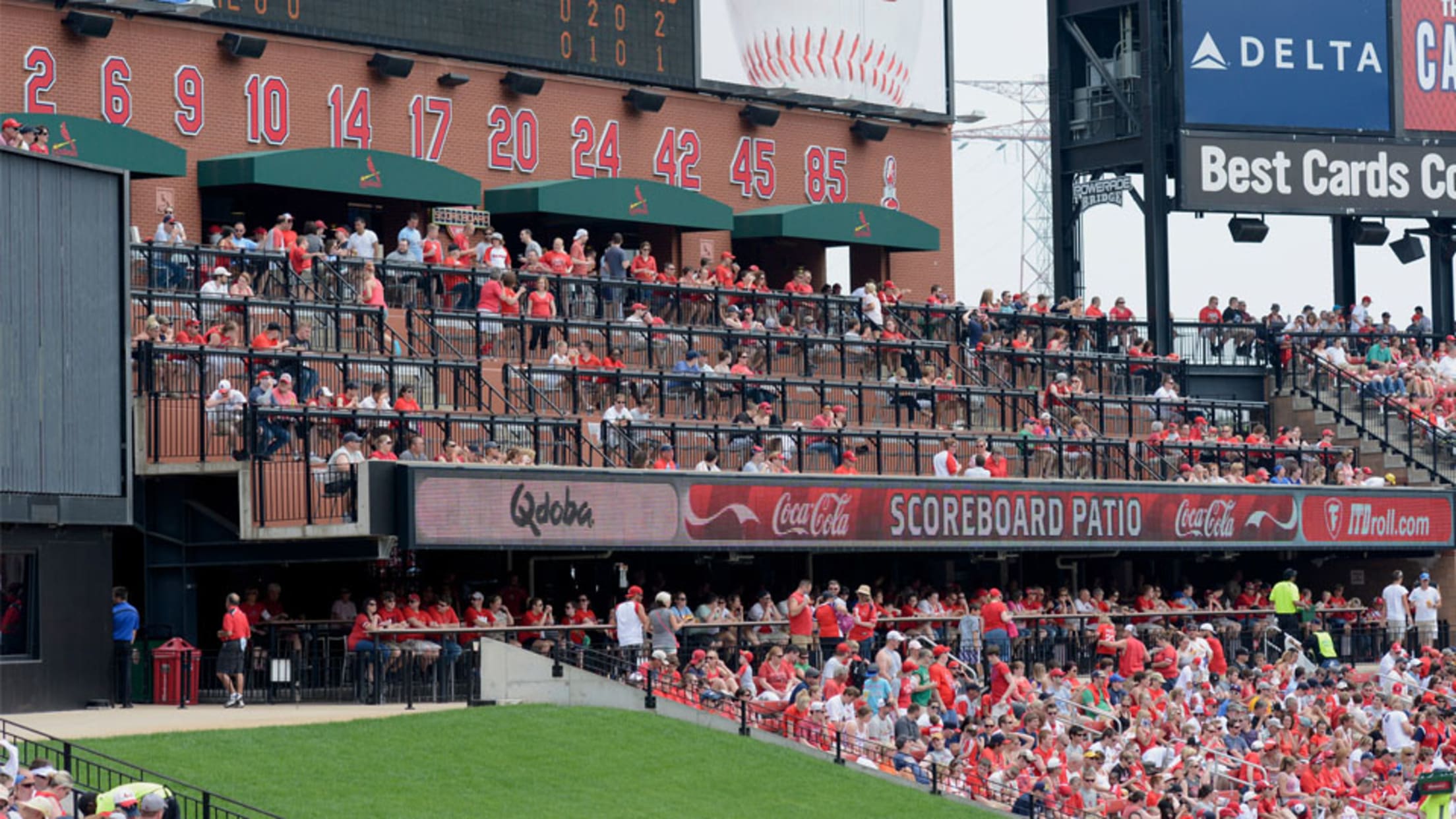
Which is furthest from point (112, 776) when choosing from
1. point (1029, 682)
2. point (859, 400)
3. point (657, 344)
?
point (859, 400)

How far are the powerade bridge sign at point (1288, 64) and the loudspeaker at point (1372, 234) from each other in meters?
2.03

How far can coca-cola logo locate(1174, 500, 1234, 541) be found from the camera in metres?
35.8

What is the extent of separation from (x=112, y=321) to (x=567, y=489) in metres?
5.18

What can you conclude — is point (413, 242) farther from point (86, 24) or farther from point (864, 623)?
point (864, 623)

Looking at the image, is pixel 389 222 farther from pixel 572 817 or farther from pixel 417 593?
pixel 572 817

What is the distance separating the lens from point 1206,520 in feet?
118

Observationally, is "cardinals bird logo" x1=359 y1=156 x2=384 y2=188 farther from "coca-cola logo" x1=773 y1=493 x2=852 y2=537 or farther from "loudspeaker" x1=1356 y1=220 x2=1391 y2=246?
"loudspeaker" x1=1356 y1=220 x2=1391 y2=246

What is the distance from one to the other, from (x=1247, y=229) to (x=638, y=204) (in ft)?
39.0

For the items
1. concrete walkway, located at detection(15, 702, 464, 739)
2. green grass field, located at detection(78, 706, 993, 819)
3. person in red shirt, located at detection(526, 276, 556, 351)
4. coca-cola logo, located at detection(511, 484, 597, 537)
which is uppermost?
person in red shirt, located at detection(526, 276, 556, 351)

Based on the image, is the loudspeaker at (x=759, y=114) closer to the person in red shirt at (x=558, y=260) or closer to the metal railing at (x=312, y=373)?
the person in red shirt at (x=558, y=260)

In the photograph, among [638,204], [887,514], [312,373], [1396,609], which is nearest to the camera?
[312,373]

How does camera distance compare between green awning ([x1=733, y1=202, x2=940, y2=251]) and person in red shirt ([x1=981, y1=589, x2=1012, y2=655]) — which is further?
green awning ([x1=733, y1=202, x2=940, y2=251])

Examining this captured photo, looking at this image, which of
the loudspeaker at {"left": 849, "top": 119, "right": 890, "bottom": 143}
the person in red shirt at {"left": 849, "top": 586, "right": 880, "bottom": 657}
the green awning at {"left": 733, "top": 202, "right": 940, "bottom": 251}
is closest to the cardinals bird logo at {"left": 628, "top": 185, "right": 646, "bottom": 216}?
the green awning at {"left": 733, "top": 202, "right": 940, "bottom": 251}

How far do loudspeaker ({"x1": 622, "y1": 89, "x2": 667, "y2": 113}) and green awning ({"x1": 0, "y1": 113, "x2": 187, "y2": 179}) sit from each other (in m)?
9.37
